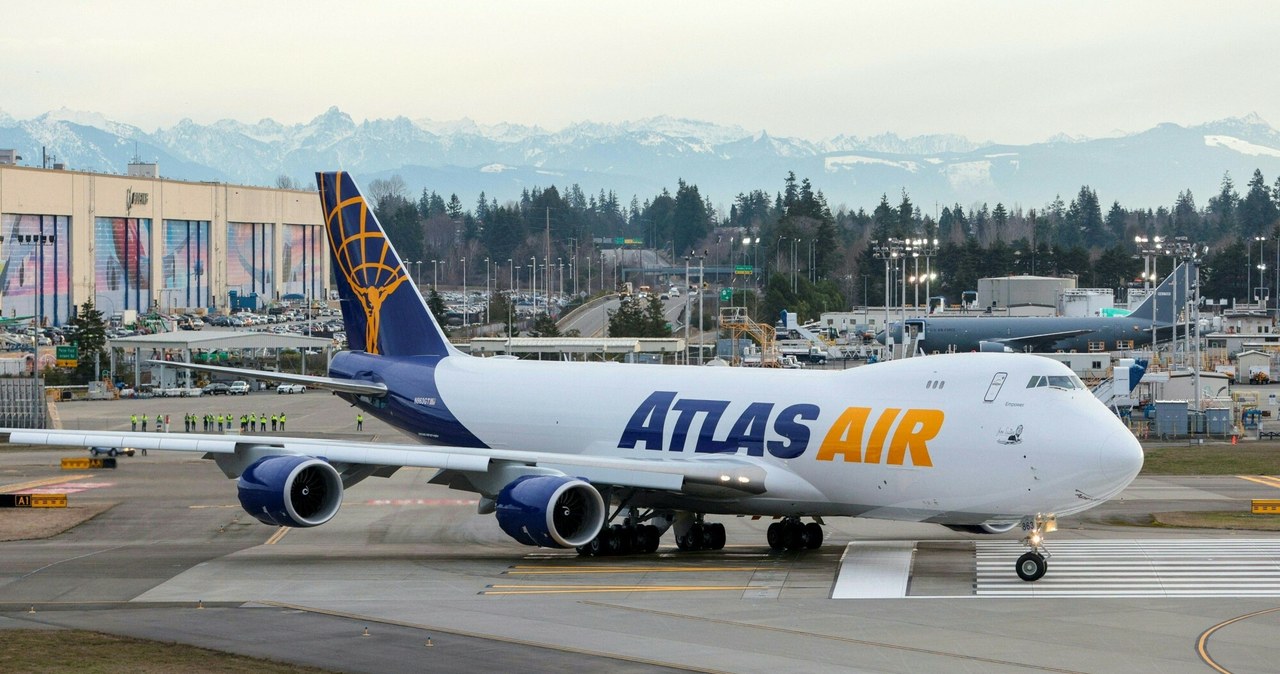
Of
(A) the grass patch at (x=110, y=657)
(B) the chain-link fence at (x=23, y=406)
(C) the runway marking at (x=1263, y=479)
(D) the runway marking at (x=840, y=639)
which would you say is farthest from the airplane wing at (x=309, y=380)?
(B) the chain-link fence at (x=23, y=406)

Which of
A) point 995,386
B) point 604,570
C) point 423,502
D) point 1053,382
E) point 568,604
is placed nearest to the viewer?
point 568,604

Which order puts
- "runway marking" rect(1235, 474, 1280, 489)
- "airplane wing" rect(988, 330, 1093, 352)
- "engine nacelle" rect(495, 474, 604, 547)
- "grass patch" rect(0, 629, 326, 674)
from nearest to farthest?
1. "grass patch" rect(0, 629, 326, 674)
2. "engine nacelle" rect(495, 474, 604, 547)
3. "runway marking" rect(1235, 474, 1280, 489)
4. "airplane wing" rect(988, 330, 1093, 352)

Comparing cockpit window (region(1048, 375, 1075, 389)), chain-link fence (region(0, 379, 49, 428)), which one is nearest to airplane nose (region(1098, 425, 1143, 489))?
cockpit window (region(1048, 375, 1075, 389))

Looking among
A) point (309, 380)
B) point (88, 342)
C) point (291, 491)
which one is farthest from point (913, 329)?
point (291, 491)

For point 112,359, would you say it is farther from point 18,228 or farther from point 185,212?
point 185,212

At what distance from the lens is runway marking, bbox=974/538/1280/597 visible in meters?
28.7

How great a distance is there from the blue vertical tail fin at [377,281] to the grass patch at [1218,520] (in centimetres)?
2014

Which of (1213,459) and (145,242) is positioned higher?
(145,242)

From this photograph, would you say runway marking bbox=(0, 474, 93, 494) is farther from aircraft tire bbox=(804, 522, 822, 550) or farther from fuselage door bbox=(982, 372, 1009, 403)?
fuselage door bbox=(982, 372, 1009, 403)

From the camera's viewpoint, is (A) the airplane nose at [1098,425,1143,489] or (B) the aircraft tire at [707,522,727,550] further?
(B) the aircraft tire at [707,522,727,550]

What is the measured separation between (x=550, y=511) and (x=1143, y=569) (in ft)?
40.8

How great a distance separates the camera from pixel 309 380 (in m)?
38.5

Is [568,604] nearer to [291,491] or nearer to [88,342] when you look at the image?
[291,491]

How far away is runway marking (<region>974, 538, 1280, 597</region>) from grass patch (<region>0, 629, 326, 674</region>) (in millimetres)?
13780
